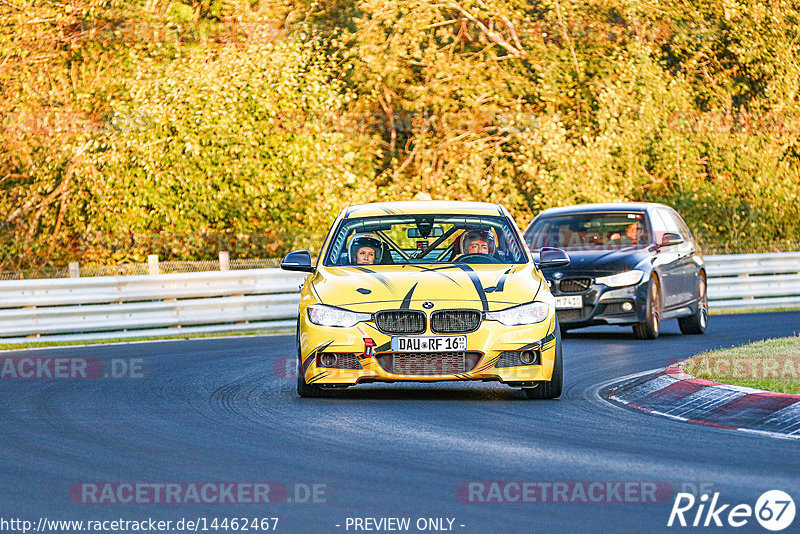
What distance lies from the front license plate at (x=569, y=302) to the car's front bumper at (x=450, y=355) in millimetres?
6806

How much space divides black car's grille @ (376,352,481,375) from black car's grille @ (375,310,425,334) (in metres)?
0.18

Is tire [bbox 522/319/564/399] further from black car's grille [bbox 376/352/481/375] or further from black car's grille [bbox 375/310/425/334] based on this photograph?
black car's grille [bbox 375/310/425/334]

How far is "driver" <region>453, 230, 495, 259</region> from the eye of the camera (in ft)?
40.5

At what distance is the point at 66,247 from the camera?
27.7m

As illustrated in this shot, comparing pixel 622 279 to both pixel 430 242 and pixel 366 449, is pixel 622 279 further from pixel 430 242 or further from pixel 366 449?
pixel 366 449

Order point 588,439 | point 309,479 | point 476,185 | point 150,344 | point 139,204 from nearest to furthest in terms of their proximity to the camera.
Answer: point 309,479
point 588,439
point 150,344
point 139,204
point 476,185

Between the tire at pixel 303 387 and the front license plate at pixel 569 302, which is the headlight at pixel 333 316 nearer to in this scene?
the tire at pixel 303 387

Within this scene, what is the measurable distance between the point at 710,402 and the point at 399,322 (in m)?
2.39

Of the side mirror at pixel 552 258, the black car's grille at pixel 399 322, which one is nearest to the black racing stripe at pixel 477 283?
the black car's grille at pixel 399 322

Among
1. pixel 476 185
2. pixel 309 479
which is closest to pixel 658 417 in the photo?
pixel 309 479

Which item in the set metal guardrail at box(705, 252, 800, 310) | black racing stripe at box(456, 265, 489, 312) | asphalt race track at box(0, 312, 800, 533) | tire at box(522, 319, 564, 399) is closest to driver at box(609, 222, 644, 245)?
asphalt race track at box(0, 312, 800, 533)

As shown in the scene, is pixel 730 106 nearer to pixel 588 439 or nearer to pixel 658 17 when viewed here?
pixel 658 17

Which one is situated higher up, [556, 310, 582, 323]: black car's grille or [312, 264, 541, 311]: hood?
[312, 264, 541, 311]: hood

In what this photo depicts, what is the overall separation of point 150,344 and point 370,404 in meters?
8.73
